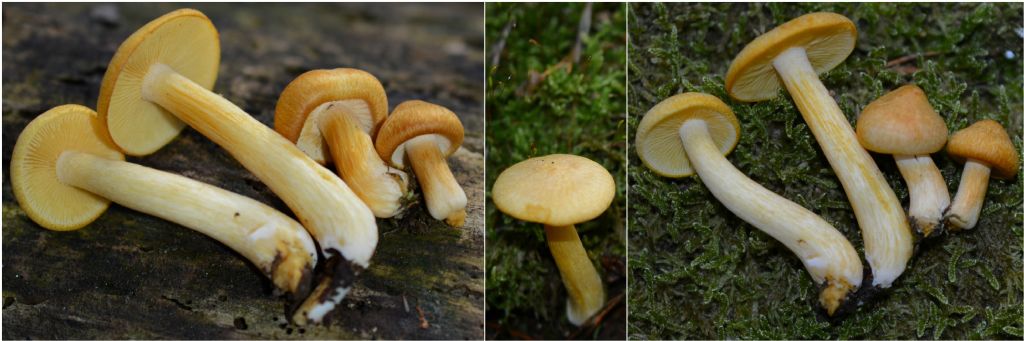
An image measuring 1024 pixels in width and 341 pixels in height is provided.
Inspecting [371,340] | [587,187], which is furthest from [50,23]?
[587,187]

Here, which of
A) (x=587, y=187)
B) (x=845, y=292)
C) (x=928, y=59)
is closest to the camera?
(x=587, y=187)

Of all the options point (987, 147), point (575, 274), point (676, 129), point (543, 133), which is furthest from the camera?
point (543, 133)

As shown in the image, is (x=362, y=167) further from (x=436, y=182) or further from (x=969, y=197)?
(x=969, y=197)

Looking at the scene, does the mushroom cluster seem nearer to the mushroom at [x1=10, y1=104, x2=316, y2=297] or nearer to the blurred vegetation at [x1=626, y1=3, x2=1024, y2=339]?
the mushroom at [x1=10, y1=104, x2=316, y2=297]

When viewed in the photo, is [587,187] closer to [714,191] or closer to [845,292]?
[714,191]

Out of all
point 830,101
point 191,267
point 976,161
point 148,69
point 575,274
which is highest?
point 148,69

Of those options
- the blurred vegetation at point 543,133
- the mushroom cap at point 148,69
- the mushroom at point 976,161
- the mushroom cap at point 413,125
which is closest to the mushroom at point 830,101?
the mushroom at point 976,161

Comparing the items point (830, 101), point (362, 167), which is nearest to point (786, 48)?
point (830, 101)
